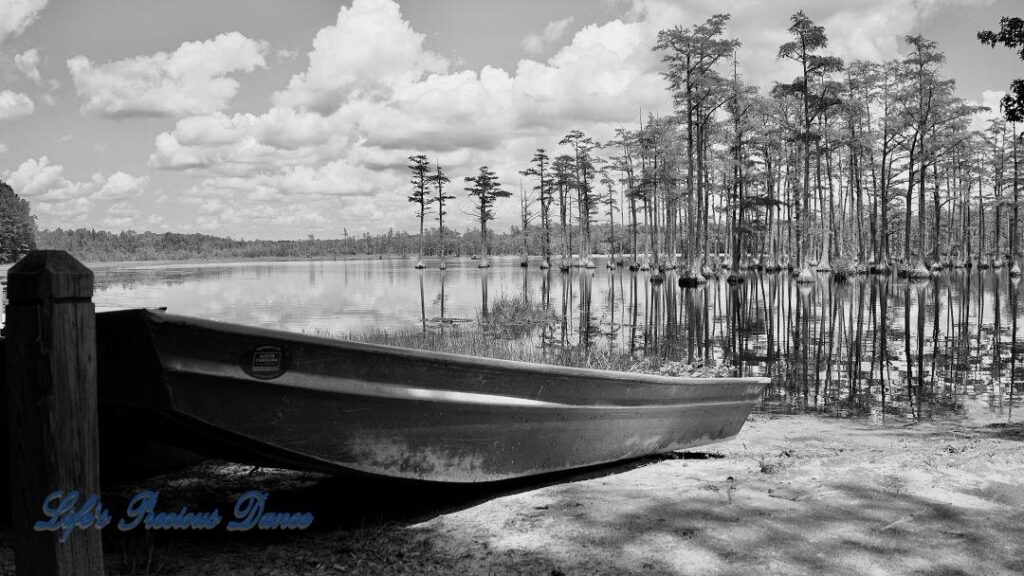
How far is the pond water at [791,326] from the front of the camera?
9180 millimetres

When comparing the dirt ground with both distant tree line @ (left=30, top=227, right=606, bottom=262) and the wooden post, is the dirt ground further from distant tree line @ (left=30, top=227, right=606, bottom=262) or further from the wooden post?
distant tree line @ (left=30, top=227, right=606, bottom=262)

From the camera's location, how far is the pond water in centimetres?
918

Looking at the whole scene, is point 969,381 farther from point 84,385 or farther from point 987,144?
point 987,144

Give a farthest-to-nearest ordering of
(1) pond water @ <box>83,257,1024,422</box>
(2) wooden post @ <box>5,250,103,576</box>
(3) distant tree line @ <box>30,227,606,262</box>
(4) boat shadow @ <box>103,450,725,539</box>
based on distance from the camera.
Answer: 1. (3) distant tree line @ <box>30,227,606,262</box>
2. (1) pond water @ <box>83,257,1024,422</box>
3. (4) boat shadow @ <box>103,450,725,539</box>
4. (2) wooden post @ <box>5,250,103,576</box>

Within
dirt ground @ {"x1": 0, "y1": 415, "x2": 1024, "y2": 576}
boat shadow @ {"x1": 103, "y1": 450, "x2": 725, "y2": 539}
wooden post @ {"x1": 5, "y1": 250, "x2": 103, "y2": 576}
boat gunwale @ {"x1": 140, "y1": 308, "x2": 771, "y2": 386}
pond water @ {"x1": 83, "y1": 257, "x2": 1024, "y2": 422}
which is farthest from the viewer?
pond water @ {"x1": 83, "y1": 257, "x2": 1024, "y2": 422}

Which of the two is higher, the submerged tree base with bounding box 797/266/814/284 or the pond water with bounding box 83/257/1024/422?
the submerged tree base with bounding box 797/266/814/284

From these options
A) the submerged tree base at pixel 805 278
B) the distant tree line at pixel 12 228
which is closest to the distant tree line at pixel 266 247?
the distant tree line at pixel 12 228

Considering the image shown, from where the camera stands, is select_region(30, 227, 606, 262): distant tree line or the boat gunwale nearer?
the boat gunwale

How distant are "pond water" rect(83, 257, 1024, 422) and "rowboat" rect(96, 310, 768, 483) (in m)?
4.59

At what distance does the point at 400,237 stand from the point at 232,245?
35005mm

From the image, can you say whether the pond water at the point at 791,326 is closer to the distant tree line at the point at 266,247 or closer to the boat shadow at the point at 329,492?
the boat shadow at the point at 329,492

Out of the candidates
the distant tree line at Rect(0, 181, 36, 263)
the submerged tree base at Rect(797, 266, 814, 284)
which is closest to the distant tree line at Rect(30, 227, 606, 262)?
the distant tree line at Rect(0, 181, 36, 263)

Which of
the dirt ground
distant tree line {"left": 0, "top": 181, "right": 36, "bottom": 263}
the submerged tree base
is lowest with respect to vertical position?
the dirt ground

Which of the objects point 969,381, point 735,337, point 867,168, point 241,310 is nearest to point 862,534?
point 969,381
